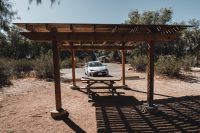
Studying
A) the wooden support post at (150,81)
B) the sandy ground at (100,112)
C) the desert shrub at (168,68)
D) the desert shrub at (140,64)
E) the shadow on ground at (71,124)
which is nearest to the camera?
the shadow on ground at (71,124)

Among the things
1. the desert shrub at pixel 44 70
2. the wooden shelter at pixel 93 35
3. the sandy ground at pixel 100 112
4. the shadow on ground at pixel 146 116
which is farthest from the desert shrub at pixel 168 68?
the wooden shelter at pixel 93 35

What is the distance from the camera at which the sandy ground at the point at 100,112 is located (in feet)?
21.8

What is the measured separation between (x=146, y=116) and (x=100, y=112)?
1716 mm

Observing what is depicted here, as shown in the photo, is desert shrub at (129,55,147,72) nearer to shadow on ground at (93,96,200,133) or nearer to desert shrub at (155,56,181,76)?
desert shrub at (155,56,181,76)

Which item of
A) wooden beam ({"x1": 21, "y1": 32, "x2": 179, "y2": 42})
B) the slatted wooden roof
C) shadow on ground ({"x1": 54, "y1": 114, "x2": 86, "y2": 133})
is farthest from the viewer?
wooden beam ({"x1": 21, "y1": 32, "x2": 179, "y2": 42})

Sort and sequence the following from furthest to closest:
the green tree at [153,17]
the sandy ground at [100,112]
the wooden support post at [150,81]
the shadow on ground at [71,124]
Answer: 1. the green tree at [153,17]
2. the wooden support post at [150,81]
3. the sandy ground at [100,112]
4. the shadow on ground at [71,124]

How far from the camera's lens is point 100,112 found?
8281 mm

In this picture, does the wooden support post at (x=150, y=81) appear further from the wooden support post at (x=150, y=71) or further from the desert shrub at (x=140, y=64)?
the desert shrub at (x=140, y=64)

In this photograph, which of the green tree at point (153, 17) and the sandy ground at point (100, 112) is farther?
the green tree at point (153, 17)

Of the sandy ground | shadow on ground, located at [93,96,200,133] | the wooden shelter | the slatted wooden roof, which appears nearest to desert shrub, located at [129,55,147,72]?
the sandy ground

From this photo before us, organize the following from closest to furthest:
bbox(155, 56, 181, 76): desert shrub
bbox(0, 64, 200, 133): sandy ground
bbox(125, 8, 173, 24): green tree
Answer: bbox(0, 64, 200, 133): sandy ground < bbox(155, 56, 181, 76): desert shrub < bbox(125, 8, 173, 24): green tree

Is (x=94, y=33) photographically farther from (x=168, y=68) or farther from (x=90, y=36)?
(x=168, y=68)

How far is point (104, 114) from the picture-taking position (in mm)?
8016

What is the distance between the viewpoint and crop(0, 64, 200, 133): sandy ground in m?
6.64
